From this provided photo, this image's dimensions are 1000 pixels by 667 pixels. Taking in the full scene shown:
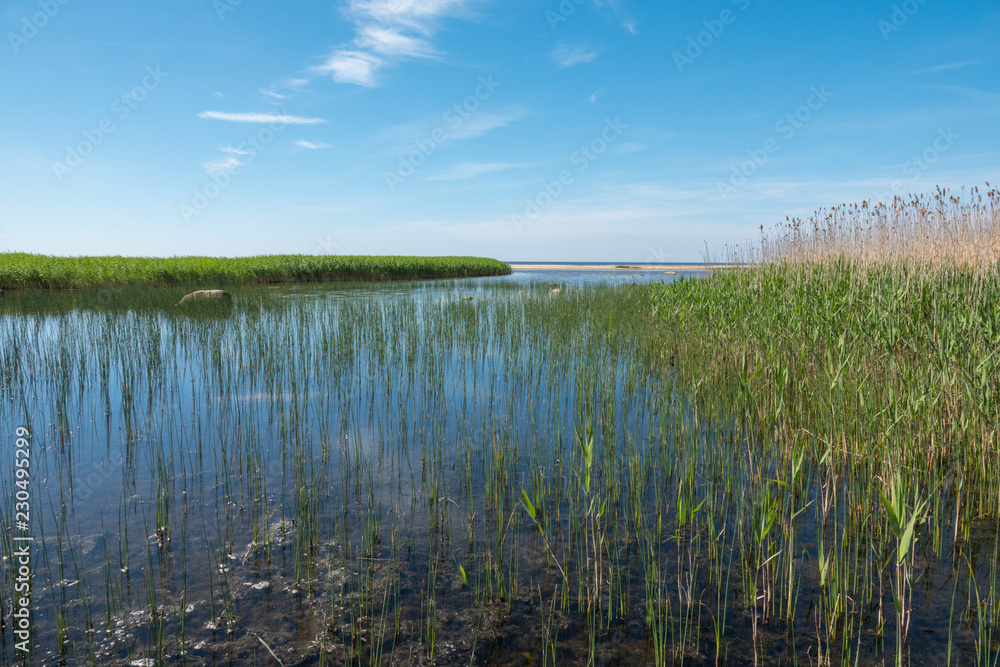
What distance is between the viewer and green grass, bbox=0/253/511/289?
21.8 metres

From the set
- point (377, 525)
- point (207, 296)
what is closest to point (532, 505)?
point (377, 525)

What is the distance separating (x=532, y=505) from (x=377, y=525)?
1.06m

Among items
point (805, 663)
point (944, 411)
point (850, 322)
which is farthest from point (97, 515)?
point (850, 322)

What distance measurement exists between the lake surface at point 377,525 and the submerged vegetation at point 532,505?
21 millimetres

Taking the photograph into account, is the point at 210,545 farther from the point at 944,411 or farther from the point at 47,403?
the point at 944,411

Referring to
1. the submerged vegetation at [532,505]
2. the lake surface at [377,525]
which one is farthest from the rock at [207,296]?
the lake surface at [377,525]

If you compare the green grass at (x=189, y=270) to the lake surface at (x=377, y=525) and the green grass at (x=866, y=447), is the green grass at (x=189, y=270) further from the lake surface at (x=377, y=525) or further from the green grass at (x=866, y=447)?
the green grass at (x=866, y=447)

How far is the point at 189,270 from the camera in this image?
2534cm

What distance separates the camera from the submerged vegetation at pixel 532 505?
8.00ft

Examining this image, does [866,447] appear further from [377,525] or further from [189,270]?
[189,270]

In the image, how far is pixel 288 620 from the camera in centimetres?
254

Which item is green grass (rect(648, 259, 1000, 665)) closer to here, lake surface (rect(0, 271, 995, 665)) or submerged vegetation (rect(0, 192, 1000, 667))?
submerged vegetation (rect(0, 192, 1000, 667))

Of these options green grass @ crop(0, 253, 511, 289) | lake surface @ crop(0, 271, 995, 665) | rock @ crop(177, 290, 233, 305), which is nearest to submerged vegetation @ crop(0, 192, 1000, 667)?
lake surface @ crop(0, 271, 995, 665)

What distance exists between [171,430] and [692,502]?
16.4ft
